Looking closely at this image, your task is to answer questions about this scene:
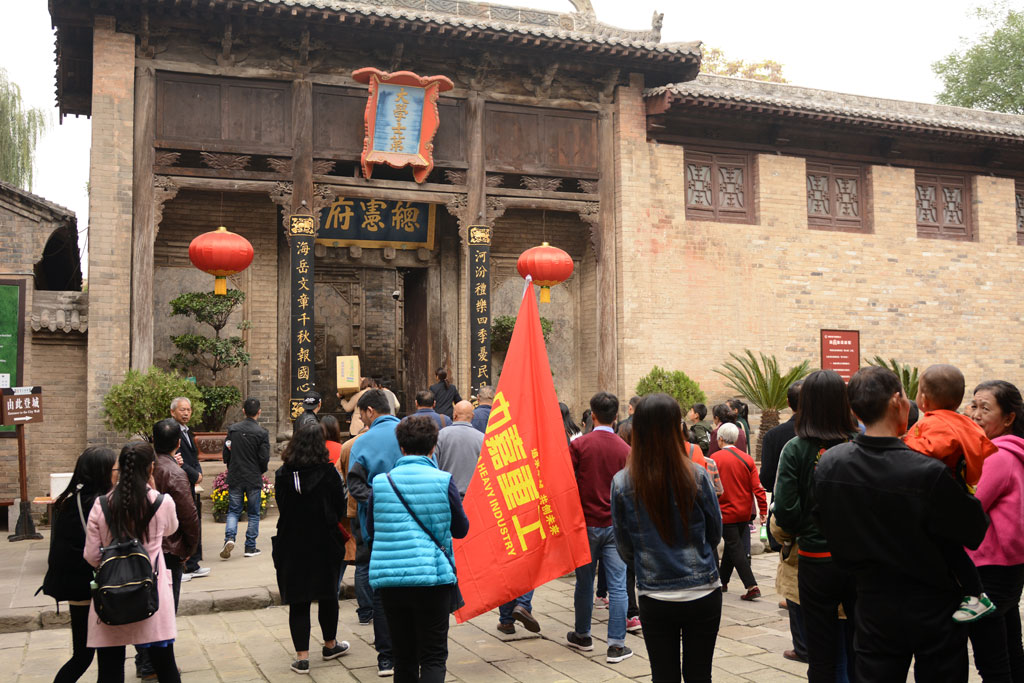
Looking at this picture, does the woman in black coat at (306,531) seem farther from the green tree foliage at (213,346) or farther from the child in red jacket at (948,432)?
the green tree foliage at (213,346)

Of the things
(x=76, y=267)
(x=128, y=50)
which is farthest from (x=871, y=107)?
(x=76, y=267)

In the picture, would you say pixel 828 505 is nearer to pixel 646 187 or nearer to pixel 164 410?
pixel 164 410

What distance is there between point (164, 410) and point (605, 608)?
6.82 metres

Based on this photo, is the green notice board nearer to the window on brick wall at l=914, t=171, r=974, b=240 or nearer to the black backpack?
the black backpack

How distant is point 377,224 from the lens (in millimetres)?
14977

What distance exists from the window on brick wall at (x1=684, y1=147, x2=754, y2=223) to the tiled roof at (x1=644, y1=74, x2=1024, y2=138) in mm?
1107

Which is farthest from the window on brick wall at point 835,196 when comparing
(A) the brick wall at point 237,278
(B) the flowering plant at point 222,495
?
(B) the flowering plant at point 222,495

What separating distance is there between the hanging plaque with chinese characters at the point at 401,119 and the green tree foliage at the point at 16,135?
36.4ft

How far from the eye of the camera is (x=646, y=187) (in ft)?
47.7

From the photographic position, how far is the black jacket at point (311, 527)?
532 centimetres

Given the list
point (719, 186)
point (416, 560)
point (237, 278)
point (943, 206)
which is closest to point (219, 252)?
point (237, 278)

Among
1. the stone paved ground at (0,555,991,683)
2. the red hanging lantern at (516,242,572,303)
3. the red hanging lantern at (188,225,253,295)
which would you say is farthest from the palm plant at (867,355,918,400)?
the red hanging lantern at (188,225,253,295)

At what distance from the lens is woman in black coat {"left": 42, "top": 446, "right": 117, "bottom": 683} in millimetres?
4215

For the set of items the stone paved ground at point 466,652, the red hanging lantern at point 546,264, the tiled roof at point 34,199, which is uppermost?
the tiled roof at point 34,199
